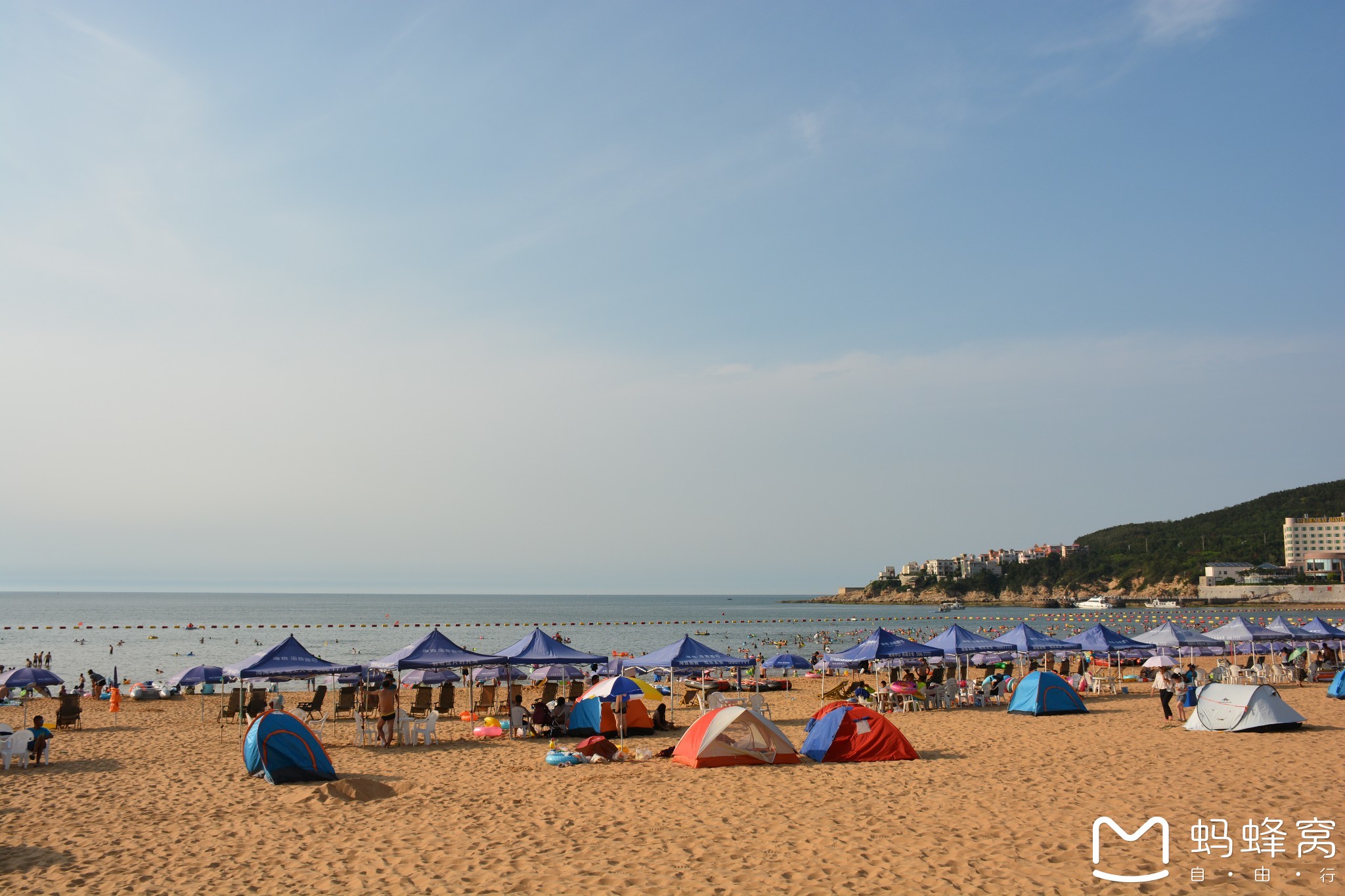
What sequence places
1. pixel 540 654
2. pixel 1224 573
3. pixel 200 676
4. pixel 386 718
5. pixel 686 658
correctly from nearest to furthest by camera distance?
pixel 386 718
pixel 540 654
pixel 686 658
pixel 200 676
pixel 1224 573

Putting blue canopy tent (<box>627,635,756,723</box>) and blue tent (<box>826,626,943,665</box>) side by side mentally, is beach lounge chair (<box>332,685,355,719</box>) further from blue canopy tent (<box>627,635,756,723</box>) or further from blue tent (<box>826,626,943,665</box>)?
blue tent (<box>826,626,943,665</box>)

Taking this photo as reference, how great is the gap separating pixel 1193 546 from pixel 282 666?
181 metres

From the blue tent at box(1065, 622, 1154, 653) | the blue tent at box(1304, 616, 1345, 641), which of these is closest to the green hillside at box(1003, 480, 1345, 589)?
the blue tent at box(1304, 616, 1345, 641)

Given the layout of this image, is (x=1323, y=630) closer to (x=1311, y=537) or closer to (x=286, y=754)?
(x=286, y=754)

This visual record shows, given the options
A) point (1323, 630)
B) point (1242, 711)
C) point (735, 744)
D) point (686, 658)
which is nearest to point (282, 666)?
point (686, 658)

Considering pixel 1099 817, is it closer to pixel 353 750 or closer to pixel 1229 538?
pixel 353 750

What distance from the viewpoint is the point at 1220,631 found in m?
30.0

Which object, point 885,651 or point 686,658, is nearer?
point 686,658

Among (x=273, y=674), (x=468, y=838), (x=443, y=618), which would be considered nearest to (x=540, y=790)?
(x=468, y=838)

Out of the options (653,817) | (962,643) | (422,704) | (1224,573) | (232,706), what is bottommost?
(1224,573)

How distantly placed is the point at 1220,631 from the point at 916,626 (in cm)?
8111

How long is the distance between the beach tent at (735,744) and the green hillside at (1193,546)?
157 meters

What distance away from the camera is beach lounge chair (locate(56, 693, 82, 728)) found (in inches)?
789

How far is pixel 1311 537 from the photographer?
150625mm
